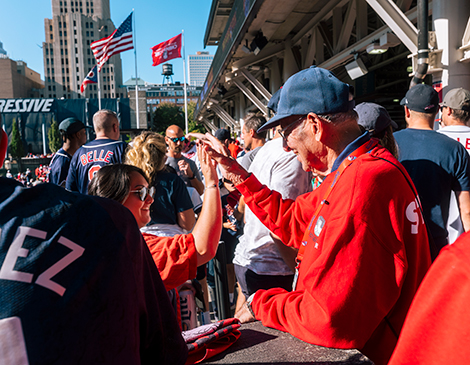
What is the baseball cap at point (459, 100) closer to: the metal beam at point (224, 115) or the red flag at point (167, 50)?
the red flag at point (167, 50)

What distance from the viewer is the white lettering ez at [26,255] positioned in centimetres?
84

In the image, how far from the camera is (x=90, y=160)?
4.31m

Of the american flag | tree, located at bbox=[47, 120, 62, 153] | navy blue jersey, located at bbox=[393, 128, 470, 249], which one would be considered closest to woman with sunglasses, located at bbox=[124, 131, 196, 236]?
navy blue jersey, located at bbox=[393, 128, 470, 249]

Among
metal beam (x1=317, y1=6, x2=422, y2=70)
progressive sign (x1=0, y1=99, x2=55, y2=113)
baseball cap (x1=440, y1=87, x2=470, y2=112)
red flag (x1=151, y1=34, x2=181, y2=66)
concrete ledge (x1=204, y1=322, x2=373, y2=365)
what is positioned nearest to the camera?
concrete ledge (x1=204, y1=322, x2=373, y2=365)

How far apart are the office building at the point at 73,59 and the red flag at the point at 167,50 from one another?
4031 inches

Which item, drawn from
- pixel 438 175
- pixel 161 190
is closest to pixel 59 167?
pixel 161 190

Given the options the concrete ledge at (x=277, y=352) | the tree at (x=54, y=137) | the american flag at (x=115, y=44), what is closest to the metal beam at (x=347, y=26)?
the concrete ledge at (x=277, y=352)

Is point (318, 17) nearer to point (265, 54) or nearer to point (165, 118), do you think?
point (265, 54)

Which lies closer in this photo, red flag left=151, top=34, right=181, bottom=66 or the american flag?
the american flag

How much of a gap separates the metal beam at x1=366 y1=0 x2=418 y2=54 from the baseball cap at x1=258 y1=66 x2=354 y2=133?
4157mm

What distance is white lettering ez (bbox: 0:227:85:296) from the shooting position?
2.74 feet

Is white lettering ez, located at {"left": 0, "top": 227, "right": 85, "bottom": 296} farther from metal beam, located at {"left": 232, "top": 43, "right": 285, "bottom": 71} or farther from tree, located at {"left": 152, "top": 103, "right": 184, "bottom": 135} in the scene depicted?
tree, located at {"left": 152, "top": 103, "right": 184, "bottom": 135}

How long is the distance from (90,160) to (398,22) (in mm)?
4340

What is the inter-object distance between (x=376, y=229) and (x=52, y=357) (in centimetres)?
99
